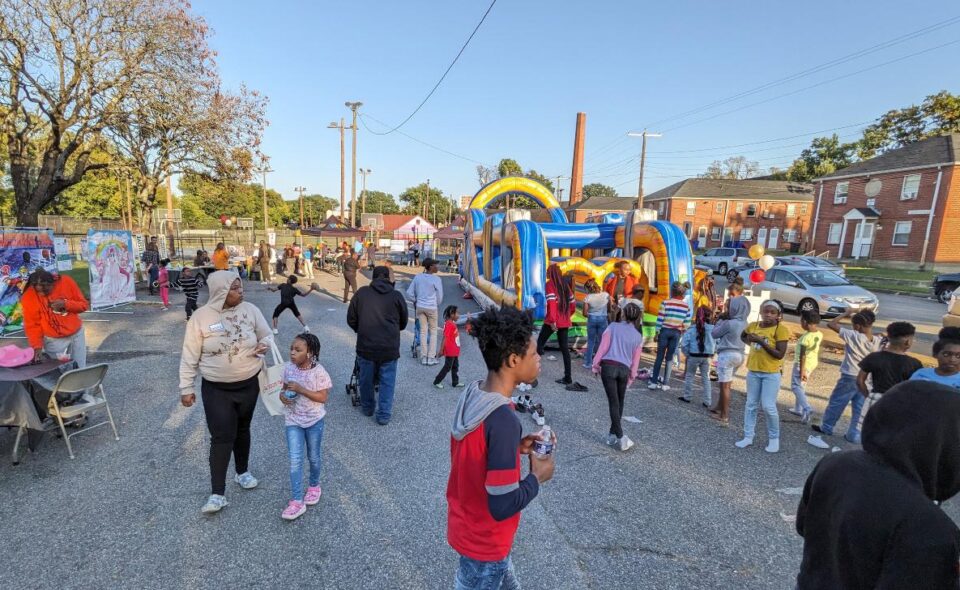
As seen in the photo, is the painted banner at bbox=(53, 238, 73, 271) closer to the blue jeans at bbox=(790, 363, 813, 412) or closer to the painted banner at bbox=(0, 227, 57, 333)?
the painted banner at bbox=(0, 227, 57, 333)

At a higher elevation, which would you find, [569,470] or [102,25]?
[102,25]

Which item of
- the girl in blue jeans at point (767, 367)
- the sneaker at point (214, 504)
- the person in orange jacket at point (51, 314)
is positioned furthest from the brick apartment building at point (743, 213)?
the sneaker at point (214, 504)

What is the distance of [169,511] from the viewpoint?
3.42m

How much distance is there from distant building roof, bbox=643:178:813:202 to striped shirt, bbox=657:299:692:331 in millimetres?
40964

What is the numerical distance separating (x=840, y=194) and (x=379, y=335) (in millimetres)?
36888

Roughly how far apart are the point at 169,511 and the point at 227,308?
1625 millimetres

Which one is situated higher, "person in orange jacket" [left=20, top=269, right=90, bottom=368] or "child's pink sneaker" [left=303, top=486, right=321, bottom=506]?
"person in orange jacket" [left=20, top=269, right=90, bottom=368]

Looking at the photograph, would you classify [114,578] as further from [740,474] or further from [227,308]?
[740,474]

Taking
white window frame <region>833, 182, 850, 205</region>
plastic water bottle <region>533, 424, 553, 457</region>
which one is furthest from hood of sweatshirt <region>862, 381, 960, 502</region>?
white window frame <region>833, 182, 850, 205</region>

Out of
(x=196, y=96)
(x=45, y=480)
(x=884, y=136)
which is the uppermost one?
(x=884, y=136)

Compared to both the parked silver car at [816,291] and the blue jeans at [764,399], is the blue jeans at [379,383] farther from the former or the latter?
the parked silver car at [816,291]

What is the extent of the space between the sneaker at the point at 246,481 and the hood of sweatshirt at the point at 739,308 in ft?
17.9

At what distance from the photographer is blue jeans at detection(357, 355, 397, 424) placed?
507 centimetres

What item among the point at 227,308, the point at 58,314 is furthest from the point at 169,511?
the point at 58,314
